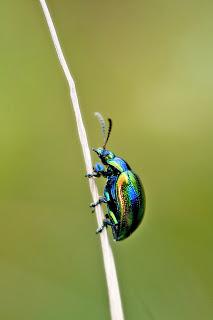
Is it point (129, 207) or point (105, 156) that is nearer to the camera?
point (129, 207)

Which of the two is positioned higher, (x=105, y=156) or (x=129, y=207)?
(x=105, y=156)

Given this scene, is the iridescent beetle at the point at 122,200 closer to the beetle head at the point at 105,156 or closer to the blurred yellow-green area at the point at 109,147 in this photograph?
the beetle head at the point at 105,156

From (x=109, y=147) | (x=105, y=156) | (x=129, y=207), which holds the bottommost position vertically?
(x=129, y=207)

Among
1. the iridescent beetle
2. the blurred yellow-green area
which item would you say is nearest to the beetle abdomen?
the iridescent beetle

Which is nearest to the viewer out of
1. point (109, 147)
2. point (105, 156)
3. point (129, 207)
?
point (129, 207)

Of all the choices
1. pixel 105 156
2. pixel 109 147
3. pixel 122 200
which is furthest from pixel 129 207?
pixel 109 147

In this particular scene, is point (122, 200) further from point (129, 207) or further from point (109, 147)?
point (109, 147)

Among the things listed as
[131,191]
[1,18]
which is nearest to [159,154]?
[131,191]

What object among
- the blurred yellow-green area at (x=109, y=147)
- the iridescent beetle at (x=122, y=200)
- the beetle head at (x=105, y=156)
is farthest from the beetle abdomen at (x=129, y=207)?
the blurred yellow-green area at (x=109, y=147)
